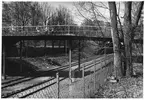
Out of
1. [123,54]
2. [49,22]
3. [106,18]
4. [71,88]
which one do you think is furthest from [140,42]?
[49,22]

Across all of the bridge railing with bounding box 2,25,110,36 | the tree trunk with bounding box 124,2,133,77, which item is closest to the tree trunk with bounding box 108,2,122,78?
the tree trunk with bounding box 124,2,133,77

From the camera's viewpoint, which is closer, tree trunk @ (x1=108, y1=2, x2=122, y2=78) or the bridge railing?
tree trunk @ (x1=108, y1=2, x2=122, y2=78)

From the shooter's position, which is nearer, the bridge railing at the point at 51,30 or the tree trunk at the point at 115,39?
the tree trunk at the point at 115,39

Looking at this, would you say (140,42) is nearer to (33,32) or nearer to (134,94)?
(134,94)

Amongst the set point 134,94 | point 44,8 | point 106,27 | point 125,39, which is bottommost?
point 134,94

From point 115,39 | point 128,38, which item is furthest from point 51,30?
point 128,38

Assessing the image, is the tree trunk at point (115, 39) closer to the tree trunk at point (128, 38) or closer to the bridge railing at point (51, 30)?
the tree trunk at point (128, 38)

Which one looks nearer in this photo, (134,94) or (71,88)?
(71,88)

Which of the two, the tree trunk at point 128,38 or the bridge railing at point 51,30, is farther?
the bridge railing at point 51,30

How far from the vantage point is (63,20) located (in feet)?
65.6

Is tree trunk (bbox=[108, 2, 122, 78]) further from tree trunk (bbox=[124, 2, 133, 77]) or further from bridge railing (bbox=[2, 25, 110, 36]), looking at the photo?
bridge railing (bbox=[2, 25, 110, 36])

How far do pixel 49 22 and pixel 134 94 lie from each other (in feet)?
40.8

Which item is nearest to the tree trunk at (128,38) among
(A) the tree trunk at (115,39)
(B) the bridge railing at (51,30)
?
(A) the tree trunk at (115,39)

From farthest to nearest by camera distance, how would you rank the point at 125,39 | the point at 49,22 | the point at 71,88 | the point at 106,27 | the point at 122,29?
the point at 49,22 → the point at 106,27 → the point at 122,29 → the point at 125,39 → the point at 71,88
